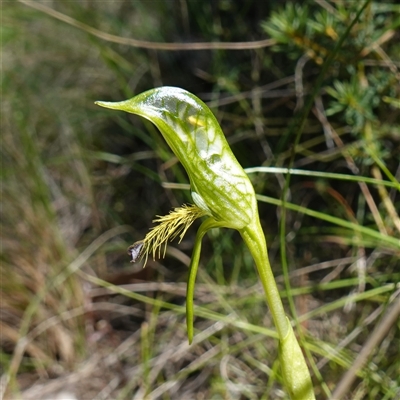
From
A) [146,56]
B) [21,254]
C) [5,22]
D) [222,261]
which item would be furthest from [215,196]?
[5,22]

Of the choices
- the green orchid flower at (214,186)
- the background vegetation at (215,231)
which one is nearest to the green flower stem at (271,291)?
the green orchid flower at (214,186)

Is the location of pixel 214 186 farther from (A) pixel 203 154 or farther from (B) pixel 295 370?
(B) pixel 295 370

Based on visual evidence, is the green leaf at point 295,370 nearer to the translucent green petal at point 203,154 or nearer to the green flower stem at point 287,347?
the green flower stem at point 287,347

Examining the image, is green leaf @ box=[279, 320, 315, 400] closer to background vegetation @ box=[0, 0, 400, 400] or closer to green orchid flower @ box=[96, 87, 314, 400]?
green orchid flower @ box=[96, 87, 314, 400]

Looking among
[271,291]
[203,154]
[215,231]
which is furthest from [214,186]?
[215,231]

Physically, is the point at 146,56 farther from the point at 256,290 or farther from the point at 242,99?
the point at 256,290

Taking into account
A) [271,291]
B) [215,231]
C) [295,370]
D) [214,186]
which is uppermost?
[214,186]
